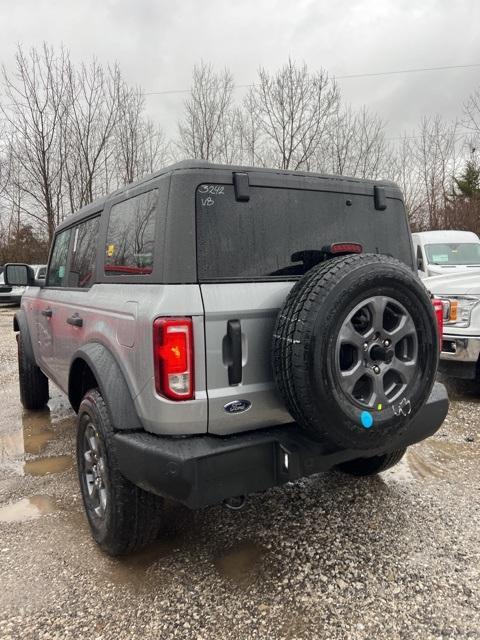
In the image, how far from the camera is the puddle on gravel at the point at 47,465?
3.70 metres

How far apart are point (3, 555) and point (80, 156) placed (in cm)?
1866

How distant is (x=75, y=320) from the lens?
9.95 ft

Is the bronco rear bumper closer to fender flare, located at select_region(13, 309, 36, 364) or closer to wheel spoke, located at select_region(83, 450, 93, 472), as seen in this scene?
wheel spoke, located at select_region(83, 450, 93, 472)

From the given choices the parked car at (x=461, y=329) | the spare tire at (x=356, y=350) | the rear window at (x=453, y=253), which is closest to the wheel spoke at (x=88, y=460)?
the spare tire at (x=356, y=350)

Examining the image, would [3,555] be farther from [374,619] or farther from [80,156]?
[80,156]

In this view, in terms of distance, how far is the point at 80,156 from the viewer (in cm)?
1884

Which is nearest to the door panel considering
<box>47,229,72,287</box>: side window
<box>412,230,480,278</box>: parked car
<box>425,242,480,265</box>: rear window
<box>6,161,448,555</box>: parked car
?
<box>6,161,448,555</box>: parked car

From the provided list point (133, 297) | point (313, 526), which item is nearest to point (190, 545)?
point (313, 526)

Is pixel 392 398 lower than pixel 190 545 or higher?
higher

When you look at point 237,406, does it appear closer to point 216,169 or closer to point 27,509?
point 216,169

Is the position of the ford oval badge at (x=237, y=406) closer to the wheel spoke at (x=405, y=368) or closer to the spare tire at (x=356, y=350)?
the spare tire at (x=356, y=350)

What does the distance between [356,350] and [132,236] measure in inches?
50.4

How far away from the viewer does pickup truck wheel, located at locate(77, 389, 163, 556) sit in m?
2.29

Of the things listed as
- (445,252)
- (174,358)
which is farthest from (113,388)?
(445,252)
